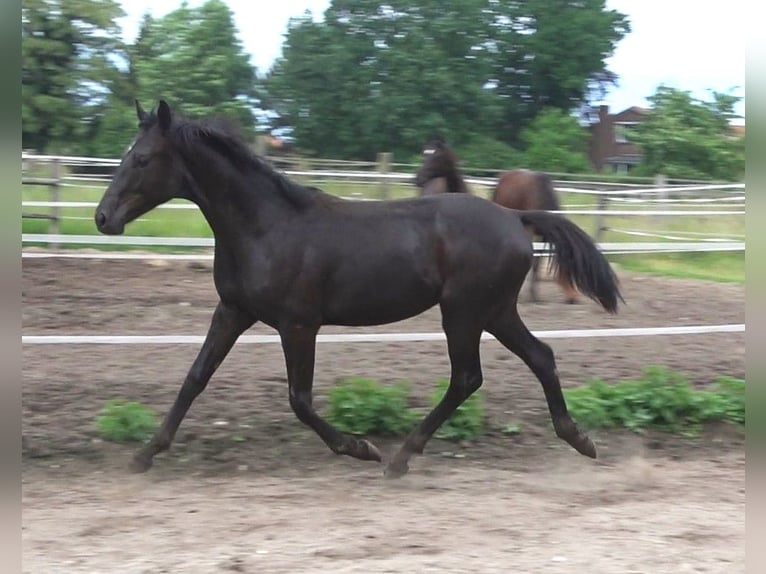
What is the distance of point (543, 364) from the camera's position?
17.3ft

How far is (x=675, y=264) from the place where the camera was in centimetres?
1452

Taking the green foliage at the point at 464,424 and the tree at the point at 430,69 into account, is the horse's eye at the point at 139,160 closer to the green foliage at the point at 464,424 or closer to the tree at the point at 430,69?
the green foliage at the point at 464,424

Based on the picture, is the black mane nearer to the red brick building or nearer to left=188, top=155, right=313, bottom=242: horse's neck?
left=188, top=155, right=313, bottom=242: horse's neck

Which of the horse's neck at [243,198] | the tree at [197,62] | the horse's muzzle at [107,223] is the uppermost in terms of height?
the tree at [197,62]

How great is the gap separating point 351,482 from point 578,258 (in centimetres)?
185

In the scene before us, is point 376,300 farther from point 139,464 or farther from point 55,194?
point 55,194

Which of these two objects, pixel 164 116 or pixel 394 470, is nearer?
pixel 164 116

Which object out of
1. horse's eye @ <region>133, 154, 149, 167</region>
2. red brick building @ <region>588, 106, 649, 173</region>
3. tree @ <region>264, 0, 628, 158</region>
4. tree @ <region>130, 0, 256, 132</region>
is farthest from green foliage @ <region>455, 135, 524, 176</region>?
horse's eye @ <region>133, 154, 149, 167</region>

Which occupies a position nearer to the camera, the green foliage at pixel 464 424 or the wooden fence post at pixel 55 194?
the green foliage at pixel 464 424

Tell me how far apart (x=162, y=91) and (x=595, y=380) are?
3601 cm

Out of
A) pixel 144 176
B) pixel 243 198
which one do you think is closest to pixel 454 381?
pixel 243 198

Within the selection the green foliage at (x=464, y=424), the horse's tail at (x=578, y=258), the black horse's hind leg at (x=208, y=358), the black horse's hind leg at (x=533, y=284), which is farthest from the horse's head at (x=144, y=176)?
the black horse's hind leg at (x=533, y=284)

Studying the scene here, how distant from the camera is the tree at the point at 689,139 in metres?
34.3

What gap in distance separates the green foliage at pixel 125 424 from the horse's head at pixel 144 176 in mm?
1171
